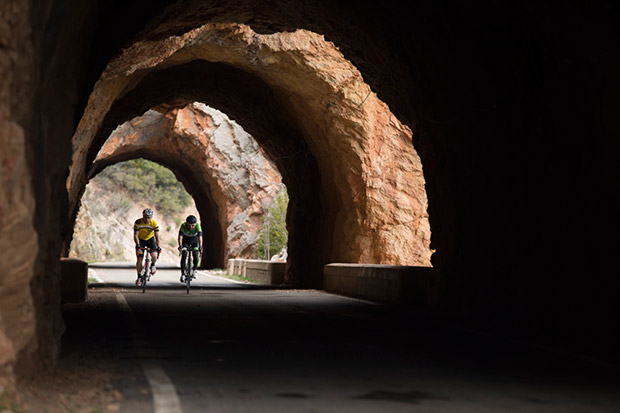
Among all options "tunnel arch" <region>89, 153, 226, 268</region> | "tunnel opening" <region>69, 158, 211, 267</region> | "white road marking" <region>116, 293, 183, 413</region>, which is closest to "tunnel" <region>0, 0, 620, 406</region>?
"white road marking" <region>116, 293, 183, 413</region>

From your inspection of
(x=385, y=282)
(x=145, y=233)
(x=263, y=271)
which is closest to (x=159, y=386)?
(x=385, y=282)

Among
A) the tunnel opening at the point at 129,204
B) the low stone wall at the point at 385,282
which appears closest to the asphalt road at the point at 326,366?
the low stone wall at the point at 385,282

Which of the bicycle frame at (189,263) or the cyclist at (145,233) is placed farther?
the bicycle frame at (189,263)

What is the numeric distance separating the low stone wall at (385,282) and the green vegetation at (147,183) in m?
62.8

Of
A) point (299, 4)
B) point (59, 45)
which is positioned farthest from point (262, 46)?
point (59, 45)

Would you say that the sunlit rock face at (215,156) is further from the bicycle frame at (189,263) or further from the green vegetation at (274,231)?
the bicycle frame at (189,263)

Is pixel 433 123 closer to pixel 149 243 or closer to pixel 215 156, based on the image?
pixel 149 243

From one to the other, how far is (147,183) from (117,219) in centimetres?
492

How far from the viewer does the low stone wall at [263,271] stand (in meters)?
31.1

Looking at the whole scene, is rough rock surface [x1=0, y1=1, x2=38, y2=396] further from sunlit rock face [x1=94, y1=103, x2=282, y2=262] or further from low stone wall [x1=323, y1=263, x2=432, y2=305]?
sunlit rock face [x1=94, y1=103, x2=282, y2=262]

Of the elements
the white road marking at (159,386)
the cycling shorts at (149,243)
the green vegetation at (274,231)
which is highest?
the green vegetation at (274,231)

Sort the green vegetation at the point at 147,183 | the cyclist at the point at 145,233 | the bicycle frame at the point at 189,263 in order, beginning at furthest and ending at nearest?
1. the green vegetation at the point at 147,183
2. the bicycle frame at the point at 189,263
3. the cyclist at the point at 145,233

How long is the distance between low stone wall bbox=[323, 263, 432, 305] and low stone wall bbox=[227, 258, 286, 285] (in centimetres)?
857

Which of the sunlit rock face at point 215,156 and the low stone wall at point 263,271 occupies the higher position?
the sunlit rock face at point 215,156
